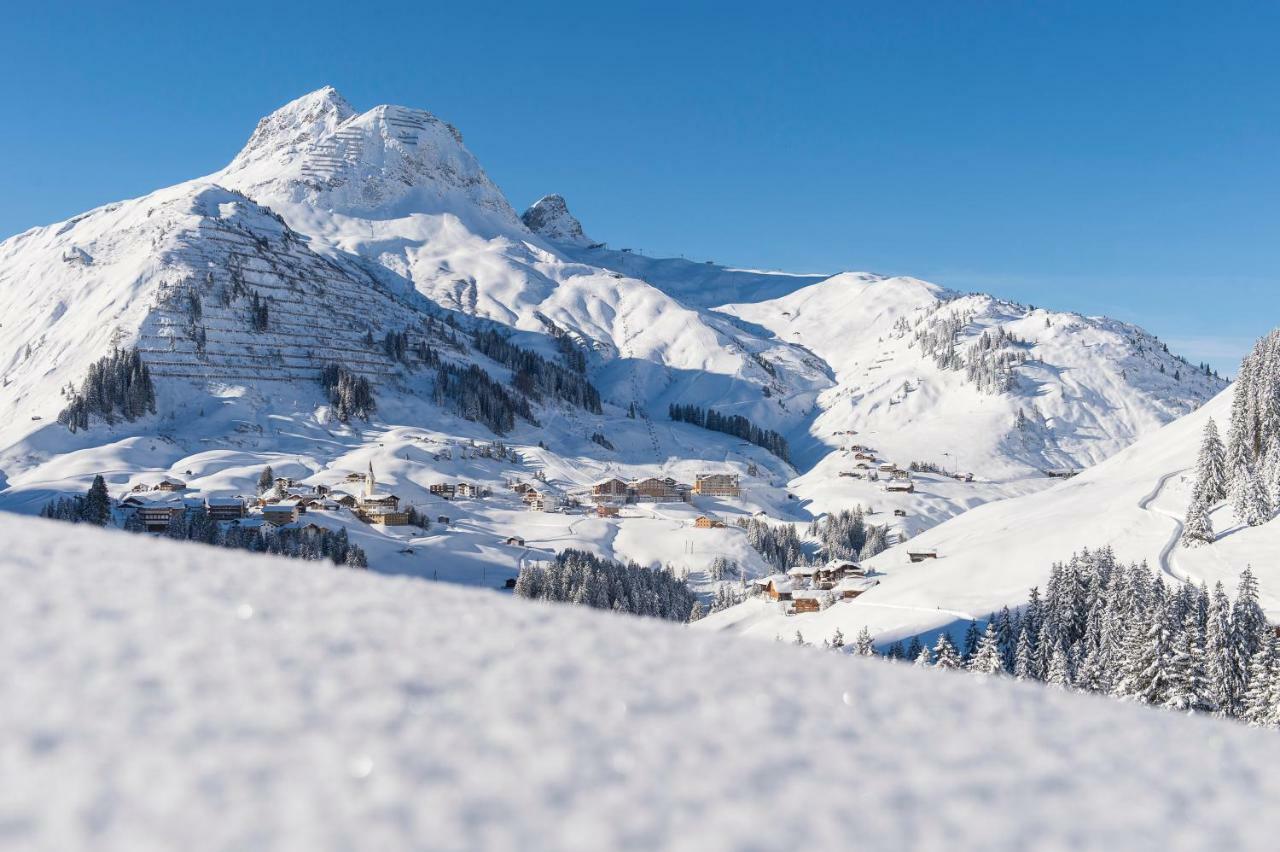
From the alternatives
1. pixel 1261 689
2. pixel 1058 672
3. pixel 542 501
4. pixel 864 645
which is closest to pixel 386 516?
pixel 542 501

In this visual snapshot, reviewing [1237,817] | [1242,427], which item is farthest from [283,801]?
[1242,427]

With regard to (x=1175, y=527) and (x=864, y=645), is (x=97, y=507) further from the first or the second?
(x=1175, y=527)

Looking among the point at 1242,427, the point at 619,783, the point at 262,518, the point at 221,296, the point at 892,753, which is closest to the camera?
the point at 619,783

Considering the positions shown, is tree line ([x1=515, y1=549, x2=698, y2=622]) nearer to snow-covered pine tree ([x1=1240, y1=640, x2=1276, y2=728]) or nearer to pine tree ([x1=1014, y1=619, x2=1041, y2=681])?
pine tree ([x1=1014, y1=619, x2=1041, y2=681])

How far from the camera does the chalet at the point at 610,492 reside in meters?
143

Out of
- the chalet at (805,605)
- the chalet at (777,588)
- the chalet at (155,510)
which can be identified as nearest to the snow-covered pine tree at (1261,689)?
the chalet at (805,605)

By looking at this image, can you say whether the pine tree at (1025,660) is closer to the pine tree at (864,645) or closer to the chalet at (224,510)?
the pine tree at (864,645)

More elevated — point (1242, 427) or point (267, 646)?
point (1242, 427)

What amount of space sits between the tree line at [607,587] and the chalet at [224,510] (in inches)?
1622

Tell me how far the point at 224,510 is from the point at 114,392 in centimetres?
6702

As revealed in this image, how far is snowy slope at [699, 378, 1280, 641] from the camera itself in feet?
176

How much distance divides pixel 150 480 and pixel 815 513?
110 metres

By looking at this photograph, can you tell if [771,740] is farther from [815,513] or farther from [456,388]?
[456,388]

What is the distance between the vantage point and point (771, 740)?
4676mm
